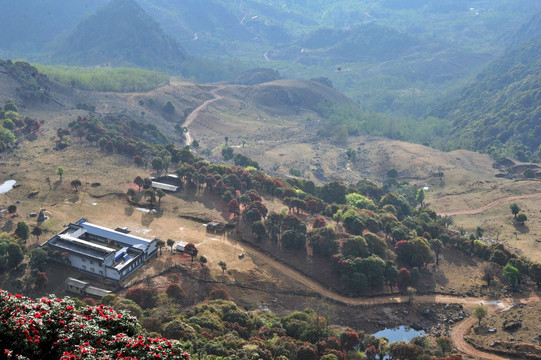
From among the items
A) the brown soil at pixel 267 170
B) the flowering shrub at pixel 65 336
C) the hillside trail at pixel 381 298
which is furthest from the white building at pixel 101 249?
the flowering shrub at pixel 65 336

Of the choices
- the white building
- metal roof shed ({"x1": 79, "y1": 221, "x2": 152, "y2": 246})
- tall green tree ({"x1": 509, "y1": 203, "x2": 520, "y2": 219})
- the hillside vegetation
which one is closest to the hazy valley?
tall green tree ({"x1": 509, "y1": 203, "x2": 520, "y2": 219})

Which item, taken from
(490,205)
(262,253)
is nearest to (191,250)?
(262,253)

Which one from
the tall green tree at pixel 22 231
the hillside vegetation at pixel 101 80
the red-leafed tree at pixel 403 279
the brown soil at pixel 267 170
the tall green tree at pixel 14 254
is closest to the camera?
the tall green tree at pixel 14 254

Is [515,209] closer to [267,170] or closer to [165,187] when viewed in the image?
[267,170]

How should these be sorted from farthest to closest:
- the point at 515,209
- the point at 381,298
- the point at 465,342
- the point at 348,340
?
the point at 515,209 < the point at 381,298 < the point at 465,342 < the point at 348,340

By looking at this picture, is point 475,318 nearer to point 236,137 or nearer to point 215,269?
point 215,269

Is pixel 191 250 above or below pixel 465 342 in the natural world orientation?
above

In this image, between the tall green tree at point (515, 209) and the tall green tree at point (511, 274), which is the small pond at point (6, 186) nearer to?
the tall green tree at point (511, 274)
